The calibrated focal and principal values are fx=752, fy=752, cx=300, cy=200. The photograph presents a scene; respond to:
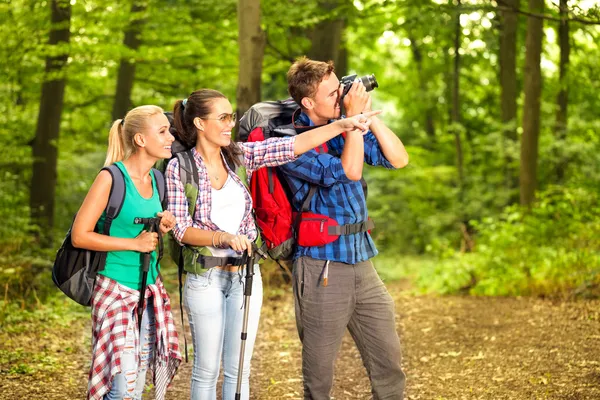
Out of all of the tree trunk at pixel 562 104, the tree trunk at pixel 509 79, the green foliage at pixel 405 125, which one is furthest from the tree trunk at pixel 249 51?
the tree trunk at pixel 509 79

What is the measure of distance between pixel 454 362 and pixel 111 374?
3.88 meters

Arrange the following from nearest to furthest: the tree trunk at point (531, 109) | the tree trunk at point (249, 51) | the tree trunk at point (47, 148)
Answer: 1. the tree trunk at point (249, 51)
2. the tree trunk at point (531, 109)
3. the tree trunk at point (47, 148)

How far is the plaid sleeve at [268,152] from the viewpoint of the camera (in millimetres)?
3775

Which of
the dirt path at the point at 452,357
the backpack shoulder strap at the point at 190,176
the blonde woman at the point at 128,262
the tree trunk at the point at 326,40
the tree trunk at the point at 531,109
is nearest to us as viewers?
the blonde woman at the point at 128,262

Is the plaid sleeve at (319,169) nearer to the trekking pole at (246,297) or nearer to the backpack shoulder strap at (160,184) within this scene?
the trekking pole at (246,297)

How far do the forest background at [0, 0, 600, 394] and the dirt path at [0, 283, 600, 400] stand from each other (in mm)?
894

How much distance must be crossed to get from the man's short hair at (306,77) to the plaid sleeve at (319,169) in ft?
1.05

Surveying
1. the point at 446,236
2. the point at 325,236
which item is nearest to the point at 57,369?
the point at 325,236

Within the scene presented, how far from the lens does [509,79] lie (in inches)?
621

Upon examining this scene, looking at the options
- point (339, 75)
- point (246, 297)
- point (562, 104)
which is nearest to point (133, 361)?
point (246, 297)

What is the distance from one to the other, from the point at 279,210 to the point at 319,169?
331mm

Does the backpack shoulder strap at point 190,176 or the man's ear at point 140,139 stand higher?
the man's ear at point 140,139

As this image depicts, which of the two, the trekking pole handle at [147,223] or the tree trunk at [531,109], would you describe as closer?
the trekking pole handle at [147,223]

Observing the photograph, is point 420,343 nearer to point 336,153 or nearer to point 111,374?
point 336,153
